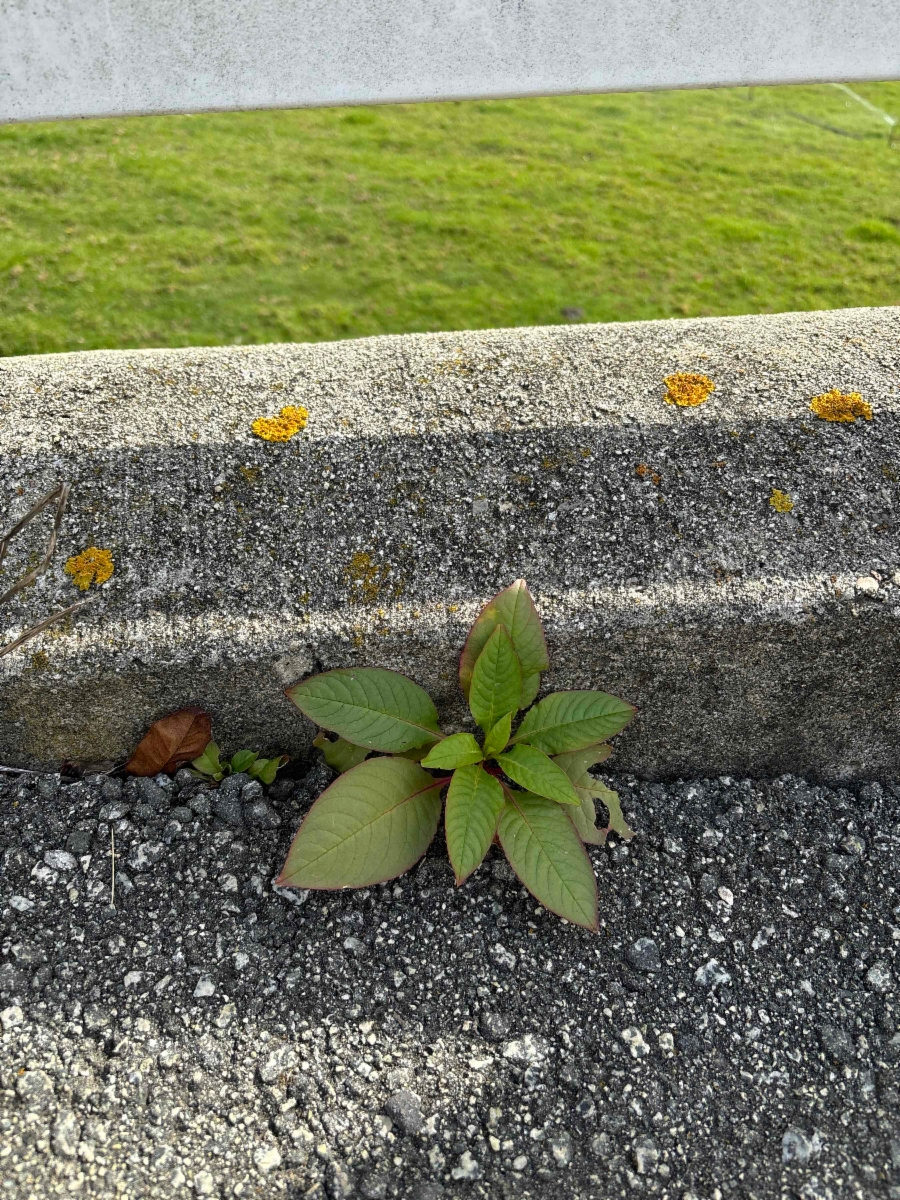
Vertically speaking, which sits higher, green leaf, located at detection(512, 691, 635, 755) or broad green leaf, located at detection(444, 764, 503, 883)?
green leaf, located at detection(512, 691, 635, 755)

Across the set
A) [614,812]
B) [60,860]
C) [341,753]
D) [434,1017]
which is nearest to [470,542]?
[341,753]

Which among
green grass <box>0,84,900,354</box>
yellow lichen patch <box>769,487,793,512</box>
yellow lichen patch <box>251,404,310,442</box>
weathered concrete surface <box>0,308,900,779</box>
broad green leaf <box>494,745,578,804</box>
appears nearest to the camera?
broad green leaf <box>494,745,578,804</box>

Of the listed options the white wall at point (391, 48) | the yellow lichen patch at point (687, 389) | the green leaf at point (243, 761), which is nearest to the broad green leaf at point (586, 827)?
the green leaf at point (243, 761)

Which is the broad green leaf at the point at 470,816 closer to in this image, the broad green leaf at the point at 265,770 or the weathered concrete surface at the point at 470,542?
the weathered concrete surface at the point at 470,542

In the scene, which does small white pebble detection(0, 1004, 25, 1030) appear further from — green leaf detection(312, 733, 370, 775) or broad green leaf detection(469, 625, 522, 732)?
broad green leaf detection(469, 625, 522, 732)

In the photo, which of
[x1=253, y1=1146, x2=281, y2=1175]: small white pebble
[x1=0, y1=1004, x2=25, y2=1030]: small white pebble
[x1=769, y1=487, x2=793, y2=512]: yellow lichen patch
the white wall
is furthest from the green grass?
[x1=253, y1=1146, x2=281, y2=1175]: small white pebble

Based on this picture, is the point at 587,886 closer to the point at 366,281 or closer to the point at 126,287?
the point at 366,281

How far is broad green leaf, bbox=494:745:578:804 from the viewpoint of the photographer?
1.61 m

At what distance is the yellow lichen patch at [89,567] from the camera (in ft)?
5.72

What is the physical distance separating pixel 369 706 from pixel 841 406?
1.31m

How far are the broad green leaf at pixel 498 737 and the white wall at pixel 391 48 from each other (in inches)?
58.4

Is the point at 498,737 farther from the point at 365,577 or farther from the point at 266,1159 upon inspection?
the point at 266,1159

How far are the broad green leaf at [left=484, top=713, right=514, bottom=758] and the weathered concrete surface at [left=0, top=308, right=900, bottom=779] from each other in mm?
162

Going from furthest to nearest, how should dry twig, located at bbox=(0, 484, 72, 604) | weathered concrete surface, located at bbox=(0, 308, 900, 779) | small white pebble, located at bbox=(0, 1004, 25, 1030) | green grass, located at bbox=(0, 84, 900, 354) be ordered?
green grass, located at bbox=(0, 84, 900, 354), weathered concrete surface, located at bbox=(0, 308, 900, 779), small white pebble, located at bbox=(0, 1004, 25, 1030), dry twig, located at bbox=(0, 484, 72, 604)
